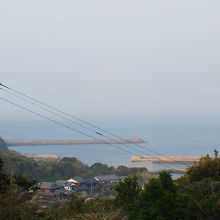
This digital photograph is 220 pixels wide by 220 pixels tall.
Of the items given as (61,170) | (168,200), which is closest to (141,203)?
(168,200)

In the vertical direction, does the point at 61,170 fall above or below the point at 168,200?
above

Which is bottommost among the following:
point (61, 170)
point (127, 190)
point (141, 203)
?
point (141, 203)

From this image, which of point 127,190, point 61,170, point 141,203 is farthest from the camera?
point 61,170

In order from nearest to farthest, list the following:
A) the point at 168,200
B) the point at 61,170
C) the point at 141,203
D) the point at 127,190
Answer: the point at 168,200, the point at 141,203, the point at 127,190, the point at 61,170

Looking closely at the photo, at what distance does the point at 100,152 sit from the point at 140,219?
6784 cm

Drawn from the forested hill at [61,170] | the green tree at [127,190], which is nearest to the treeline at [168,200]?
the green tree at [127,190]

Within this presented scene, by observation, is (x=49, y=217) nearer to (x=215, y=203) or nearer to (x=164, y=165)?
(x=215, y=203)

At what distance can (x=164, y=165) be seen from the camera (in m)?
58.8

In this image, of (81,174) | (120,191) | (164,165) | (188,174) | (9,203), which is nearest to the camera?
(9,203)

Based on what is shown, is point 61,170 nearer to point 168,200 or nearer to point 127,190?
point 127,190

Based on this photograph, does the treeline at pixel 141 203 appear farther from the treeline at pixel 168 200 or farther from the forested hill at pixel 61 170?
the forested hill at pixel 61 170

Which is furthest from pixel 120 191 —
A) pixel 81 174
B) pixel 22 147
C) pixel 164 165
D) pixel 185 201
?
pixel 22 147

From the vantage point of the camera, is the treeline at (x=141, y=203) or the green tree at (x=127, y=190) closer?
the treeline at (x=141, y=203)

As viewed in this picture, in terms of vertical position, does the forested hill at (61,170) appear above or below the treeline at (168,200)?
above
